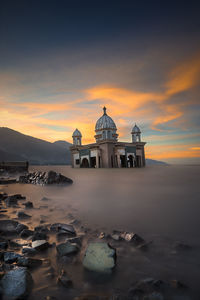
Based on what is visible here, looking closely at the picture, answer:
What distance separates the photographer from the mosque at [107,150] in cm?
3153

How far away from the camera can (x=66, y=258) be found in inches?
63.9

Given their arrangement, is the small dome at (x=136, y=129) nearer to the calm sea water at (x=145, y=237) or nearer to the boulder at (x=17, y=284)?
the calm sea water at (x=145, y=237)

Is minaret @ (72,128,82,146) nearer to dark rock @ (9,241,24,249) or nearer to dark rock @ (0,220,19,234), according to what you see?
dark rock @ (0,220,19,234)

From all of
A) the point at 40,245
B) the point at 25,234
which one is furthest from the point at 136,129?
the point at 40,245

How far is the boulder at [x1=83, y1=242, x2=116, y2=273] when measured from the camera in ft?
4.76

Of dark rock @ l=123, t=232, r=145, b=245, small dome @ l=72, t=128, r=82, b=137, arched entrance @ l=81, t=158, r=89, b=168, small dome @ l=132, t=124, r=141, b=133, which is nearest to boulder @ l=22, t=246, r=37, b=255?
dark rock @ l=123, t=232, r=145, b=245

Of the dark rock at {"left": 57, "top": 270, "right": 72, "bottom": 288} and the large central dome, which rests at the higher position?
the large central dome

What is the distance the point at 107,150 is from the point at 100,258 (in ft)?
96.3

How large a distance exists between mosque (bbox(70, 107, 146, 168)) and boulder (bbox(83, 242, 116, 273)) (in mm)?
29077

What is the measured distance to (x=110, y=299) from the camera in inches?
42.9

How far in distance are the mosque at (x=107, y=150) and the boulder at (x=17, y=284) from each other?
1159 inches

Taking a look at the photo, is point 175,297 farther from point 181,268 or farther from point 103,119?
point 103,119

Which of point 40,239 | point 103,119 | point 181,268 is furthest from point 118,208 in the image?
point 103,119

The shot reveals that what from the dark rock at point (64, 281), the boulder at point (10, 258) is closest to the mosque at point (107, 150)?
the boulder at point (10, 258)
